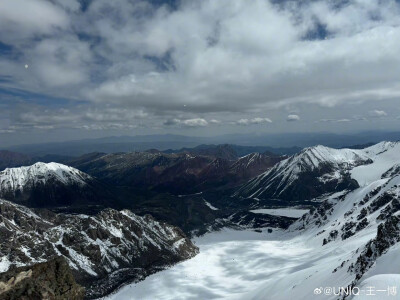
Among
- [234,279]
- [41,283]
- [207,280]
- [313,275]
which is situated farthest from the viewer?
[234,279]

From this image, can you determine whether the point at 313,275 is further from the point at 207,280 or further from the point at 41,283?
the point at 207,280

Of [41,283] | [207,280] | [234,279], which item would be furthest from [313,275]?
[207,280]

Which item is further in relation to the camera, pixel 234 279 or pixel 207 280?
pixel 234 279

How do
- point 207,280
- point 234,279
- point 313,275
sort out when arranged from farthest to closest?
point 234,279
point 207,280
point 313,275

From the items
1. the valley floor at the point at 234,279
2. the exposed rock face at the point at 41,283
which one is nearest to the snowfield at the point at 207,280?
the valley floor at the point at 234,279

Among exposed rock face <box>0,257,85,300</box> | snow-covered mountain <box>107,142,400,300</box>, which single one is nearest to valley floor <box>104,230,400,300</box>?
snow-covered mountain <box>107,142,400,300</box>

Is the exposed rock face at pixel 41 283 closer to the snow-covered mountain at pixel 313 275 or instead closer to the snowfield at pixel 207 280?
the snow-covered mountain at pixel 313 275

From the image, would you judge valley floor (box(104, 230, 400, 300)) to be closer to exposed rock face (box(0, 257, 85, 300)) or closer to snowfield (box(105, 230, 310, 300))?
snowfield (box(105, 230, 310, 300))

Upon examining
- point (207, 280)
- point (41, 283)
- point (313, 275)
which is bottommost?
point (207, 280)
